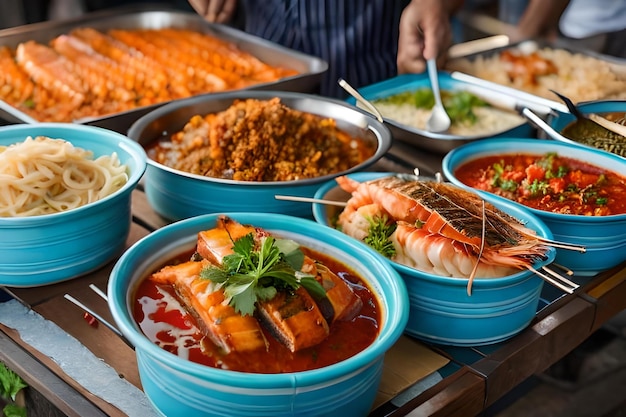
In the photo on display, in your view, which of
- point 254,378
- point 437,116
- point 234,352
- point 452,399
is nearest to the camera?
point 254,378

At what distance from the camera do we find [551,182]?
223 centimetres

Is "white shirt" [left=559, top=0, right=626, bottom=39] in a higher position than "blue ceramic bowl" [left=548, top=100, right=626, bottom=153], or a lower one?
lower

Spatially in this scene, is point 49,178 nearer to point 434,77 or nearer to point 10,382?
point 10,382

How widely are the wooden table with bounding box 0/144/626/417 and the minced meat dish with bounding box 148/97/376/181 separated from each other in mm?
490

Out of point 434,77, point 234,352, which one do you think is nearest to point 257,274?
point 234,352

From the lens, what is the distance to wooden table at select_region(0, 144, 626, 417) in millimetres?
1567

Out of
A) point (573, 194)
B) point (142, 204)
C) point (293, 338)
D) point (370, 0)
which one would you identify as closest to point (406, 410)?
point (293, 338)

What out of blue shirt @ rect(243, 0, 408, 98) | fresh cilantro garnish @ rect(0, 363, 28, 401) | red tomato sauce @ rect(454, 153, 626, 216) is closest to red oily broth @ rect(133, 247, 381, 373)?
fresh cilantro garnish @ rect(0, 363, 28, 401)

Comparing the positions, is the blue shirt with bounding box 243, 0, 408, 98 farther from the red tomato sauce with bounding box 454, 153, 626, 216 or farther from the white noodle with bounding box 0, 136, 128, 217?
the white noodle with bounding box 0, 136, 128, 217

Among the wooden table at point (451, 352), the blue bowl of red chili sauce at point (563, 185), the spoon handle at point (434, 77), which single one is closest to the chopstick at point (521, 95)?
the spoon handle at point (434, 77)

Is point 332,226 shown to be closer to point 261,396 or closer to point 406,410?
point 406,410

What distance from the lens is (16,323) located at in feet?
5.91

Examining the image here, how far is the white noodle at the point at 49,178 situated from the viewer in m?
1.90

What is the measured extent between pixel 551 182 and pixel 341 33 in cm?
171
